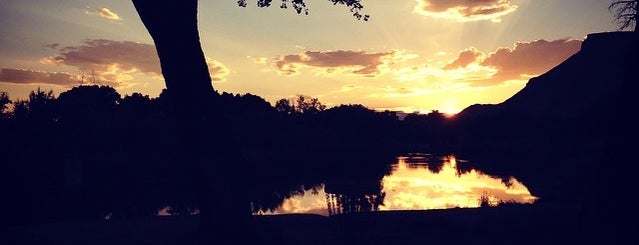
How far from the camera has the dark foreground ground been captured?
31.1ft

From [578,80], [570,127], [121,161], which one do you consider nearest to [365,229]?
[121,161]

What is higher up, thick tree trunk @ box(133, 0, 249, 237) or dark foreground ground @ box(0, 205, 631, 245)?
thick tree trunk @ box(133, 0, 249, 237)

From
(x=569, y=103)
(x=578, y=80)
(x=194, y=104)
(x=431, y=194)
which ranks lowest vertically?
(x=431, y=194)

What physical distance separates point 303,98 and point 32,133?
12189 centimetres

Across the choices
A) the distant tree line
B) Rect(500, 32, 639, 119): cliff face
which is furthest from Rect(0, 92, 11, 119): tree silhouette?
Rect(500, 32, 639, 119): cliff face

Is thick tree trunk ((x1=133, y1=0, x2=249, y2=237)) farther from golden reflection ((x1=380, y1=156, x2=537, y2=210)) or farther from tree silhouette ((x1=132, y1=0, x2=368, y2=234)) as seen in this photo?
golden reflection ((x1=380, y1=156, x2=537, y2=210))

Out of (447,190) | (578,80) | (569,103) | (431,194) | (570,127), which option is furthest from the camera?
(578,80)

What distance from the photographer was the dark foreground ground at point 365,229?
949 centimetres

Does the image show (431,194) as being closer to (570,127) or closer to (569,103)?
(570,127)

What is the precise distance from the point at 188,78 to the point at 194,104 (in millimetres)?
563

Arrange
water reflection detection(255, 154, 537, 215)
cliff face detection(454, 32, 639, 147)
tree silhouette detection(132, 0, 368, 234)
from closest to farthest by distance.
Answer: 1. tree silhouette detection(132, 0, 368, 234)
2. water reflection detection(255, 154, 537, 215)
3. cliff face detection(454, 32, 639, 147)

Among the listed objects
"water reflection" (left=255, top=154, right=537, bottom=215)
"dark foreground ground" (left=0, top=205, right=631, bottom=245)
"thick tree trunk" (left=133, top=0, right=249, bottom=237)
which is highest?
"thick tree trunk" (left=133, top=0, right=249, bottom=237)

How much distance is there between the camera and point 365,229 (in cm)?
1027

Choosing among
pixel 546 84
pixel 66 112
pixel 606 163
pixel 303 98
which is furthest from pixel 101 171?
pixel 546 84
